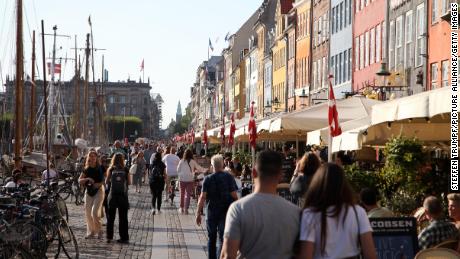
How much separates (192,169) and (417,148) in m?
14.5

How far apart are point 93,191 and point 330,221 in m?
14.2

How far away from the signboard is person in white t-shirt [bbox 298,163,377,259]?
252 centimetres

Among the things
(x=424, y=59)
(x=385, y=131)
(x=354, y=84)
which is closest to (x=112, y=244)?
(x=385, y=131)

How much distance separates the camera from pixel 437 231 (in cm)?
1041

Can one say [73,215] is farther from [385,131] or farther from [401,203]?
[401,203]

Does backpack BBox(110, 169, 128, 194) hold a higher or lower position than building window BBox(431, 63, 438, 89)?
lower

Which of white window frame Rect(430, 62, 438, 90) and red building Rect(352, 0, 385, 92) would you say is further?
red building Rect(352, 0, 385, 92)

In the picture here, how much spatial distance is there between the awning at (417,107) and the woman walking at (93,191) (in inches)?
297

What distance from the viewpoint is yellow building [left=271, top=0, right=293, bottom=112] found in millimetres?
82062

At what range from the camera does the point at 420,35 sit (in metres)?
37.9

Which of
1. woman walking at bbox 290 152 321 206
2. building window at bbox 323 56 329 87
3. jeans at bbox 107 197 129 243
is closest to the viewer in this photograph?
woman walking at bbox 290 152 321 206

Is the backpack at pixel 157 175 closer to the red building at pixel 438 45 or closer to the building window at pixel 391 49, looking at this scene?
the red building at pixel 438 45

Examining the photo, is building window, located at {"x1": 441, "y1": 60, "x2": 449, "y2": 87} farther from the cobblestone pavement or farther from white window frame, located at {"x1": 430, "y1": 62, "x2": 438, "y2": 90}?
the cobblestone pavement

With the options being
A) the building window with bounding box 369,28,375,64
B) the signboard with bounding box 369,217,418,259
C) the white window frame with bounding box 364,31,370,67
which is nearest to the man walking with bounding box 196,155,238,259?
the signboard with bounding box 369,217,418,259
